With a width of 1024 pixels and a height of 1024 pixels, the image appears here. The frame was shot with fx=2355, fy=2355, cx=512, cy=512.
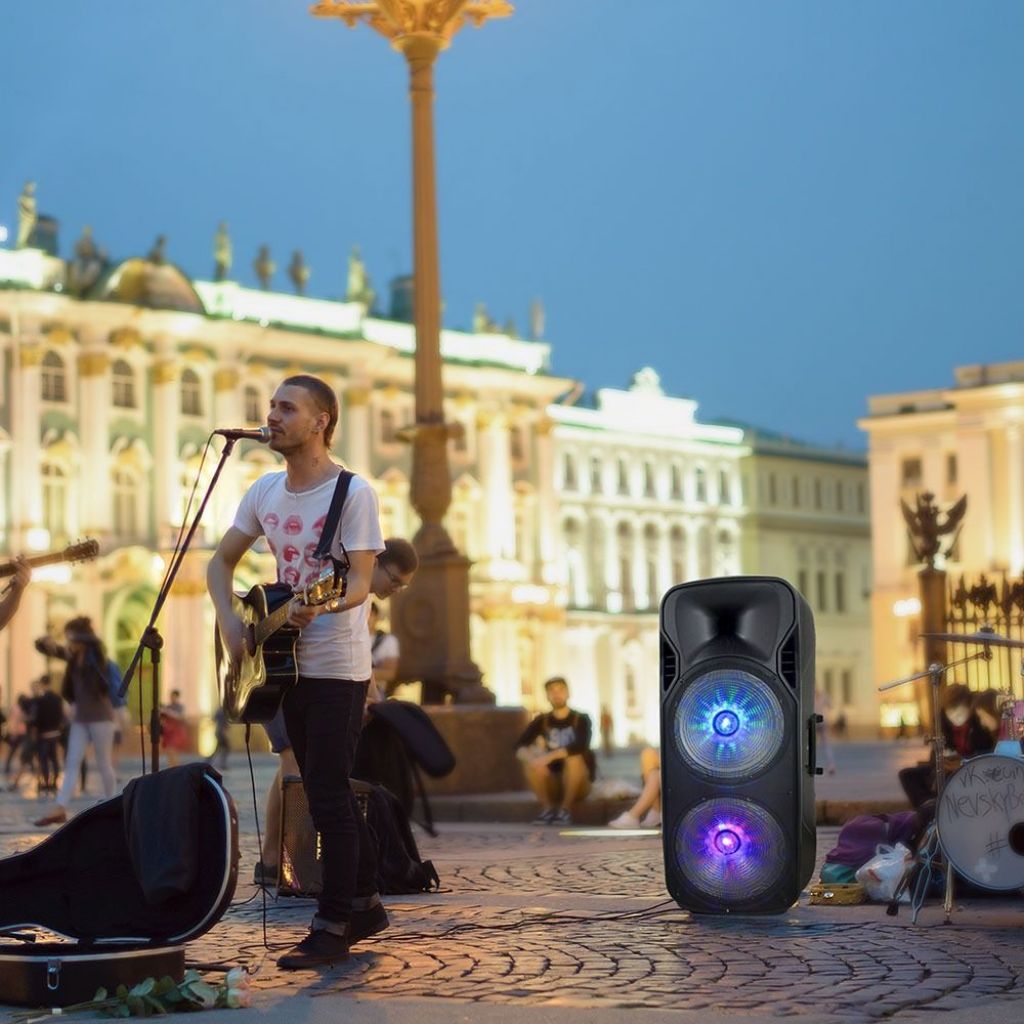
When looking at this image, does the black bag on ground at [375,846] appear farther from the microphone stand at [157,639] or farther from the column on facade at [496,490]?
the column on facade at [496,490]

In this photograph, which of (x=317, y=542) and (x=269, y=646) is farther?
(x=317, y=542)

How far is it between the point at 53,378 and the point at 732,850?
52.7 m

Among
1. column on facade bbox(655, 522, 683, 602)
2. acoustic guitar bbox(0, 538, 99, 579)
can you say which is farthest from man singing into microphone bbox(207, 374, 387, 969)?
column on facade bbox(655, 522, 683, 602)

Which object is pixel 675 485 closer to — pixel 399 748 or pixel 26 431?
pixel 26 431

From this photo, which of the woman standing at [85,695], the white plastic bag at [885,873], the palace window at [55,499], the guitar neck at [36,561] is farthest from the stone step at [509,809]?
the palace window at [55,499]

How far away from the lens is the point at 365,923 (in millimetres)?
7516

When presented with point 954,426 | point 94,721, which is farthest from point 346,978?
point 954,426

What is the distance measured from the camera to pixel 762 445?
92.8 m

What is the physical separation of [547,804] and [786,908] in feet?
27.1

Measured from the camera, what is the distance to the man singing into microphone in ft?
23.8

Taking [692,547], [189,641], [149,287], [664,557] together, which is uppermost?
[149,287]

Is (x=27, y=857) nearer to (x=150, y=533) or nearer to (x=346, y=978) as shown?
(x=346, y=978)

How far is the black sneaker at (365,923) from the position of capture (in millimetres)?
7434

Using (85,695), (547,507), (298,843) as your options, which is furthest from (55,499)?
(298,843)
